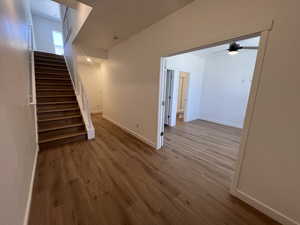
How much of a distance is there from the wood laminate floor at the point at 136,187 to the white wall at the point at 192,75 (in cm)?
243

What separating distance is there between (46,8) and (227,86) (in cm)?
840

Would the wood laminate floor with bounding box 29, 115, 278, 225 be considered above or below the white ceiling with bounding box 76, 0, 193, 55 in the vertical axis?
below

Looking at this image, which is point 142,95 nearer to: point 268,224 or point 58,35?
point 268,224

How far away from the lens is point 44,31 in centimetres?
626

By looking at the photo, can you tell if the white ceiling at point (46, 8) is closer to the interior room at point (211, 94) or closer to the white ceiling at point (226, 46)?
the interior room at point (211, 94)

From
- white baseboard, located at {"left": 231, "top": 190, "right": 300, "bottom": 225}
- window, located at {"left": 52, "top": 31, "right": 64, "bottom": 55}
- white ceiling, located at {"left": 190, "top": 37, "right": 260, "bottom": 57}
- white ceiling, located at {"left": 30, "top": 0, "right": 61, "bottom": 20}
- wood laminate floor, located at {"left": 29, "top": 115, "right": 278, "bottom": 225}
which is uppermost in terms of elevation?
white ceiling, located at {"left": 30, "top": 0, "right": 61, "bottom": 20}

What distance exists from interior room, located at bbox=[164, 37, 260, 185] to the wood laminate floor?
0.62 meters

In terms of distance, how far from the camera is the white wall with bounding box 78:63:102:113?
5.51 meters

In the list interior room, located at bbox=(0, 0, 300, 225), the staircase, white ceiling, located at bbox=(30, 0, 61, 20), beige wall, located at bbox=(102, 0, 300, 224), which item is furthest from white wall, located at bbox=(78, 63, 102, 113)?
beige wall, located at bbox=(102, 0, 300, 224)

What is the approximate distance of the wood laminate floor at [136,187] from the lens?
135cm

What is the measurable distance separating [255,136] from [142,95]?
88.9 inches

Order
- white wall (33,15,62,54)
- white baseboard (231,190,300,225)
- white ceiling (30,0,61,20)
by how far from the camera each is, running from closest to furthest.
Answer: white baseboard (231,190,300,225) → white ceiling (30,0,61,20) → white wall (33,15,62,54)

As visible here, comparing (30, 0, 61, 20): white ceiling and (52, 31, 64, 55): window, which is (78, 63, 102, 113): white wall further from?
(52, 31, 64, 55): window

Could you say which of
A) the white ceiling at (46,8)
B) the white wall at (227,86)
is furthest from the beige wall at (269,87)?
the white ceiling at (46,8)
